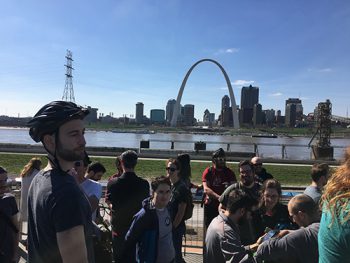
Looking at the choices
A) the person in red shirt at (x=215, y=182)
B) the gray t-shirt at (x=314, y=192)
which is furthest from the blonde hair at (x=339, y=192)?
the person in red shirt at (x=215, y=182)

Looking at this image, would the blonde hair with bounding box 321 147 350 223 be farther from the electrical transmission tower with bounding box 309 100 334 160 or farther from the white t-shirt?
the electrical transmission tower with bounding box 309 100 334 160

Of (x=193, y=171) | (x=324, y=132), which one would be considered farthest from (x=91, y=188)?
(x=324, y=132)

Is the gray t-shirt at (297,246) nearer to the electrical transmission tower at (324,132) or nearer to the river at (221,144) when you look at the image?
the river at (221,144)

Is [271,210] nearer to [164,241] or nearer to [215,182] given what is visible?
[164,241]

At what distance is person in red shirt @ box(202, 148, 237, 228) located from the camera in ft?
20.0

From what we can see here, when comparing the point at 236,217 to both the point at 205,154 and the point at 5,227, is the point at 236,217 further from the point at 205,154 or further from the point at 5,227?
the point at 205,154

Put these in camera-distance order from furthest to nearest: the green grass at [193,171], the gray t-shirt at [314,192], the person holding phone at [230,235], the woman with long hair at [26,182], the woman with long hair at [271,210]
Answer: the green grass at [193,171]
the woman with long hair at [26,182]
the gray t-shirt at [314,192]
the woman with long hair at [271,210]
the person holding phone at [230,235]

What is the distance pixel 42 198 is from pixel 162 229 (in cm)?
213

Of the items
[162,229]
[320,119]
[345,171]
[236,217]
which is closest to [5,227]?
[162,229]

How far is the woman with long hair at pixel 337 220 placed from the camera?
5.38ft

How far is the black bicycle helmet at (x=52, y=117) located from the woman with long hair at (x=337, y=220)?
4.67 feet

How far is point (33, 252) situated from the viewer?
1877 mm

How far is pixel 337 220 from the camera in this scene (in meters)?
1.67

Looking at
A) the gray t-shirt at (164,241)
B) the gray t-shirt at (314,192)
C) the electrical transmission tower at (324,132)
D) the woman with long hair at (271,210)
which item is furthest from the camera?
the electrical transmission tower at (324,132)
